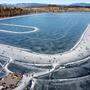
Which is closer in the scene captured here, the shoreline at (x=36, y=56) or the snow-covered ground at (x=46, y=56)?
the snow-covered ground at (x=46, y=56)

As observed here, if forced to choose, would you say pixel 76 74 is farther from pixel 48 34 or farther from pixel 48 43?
pixel 48 34

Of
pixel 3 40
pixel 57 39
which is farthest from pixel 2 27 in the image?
pixel 57 39

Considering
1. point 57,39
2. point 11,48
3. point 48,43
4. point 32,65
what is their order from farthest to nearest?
1. point 57,39
2. point 48,43
3. point 11,48
4. point 32,65

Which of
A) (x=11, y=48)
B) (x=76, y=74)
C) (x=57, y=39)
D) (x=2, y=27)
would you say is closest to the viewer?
(x=76, y=74)

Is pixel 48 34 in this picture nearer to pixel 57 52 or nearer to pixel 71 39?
pixel 71 39

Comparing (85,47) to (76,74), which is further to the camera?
(85,47)

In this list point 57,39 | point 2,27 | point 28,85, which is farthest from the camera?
→ point 2,27

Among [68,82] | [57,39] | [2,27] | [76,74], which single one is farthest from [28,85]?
[2,27]

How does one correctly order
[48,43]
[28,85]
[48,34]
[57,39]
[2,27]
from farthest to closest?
[2,27] → [48,34] → [57,39] → [48,43] → [28,85]

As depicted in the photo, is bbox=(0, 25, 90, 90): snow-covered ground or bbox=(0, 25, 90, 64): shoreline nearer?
bbox=(0, 25, 90, 90): snow-covered ground
